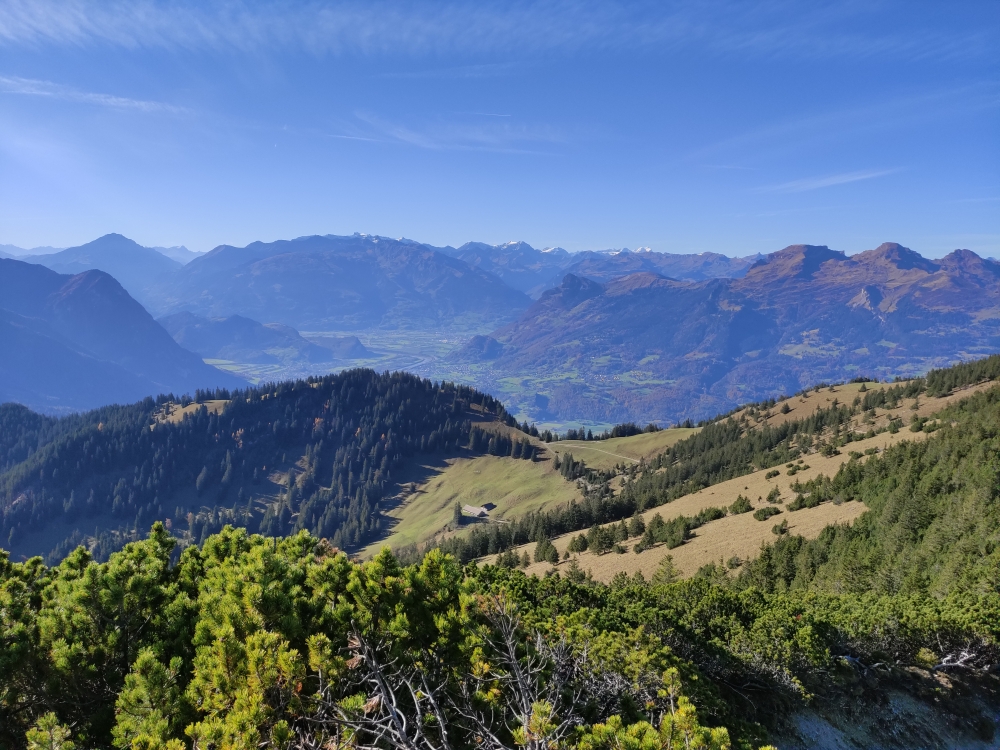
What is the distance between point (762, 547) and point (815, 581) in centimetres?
1177

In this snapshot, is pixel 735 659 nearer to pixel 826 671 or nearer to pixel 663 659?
pixel 826 671

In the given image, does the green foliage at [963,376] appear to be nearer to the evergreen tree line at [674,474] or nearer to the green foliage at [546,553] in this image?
the evergreen tree line at [674,474]

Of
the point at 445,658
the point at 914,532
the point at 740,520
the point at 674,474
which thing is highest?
the point at 445,658

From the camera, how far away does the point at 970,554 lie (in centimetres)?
3753

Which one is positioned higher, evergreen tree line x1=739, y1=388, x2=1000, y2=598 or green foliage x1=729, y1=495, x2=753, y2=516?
evergreen tree line x1=739, y1=388, x2=1000, y2=598

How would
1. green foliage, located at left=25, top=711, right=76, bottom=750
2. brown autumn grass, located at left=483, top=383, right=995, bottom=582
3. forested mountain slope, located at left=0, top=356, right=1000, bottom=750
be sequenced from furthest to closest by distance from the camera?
brown autumn grass, located at left=483, top=383, right=995, bottom=582 < forested mountain slope, located at left=0, top=356, right=1000, bottom=750 < green foliage, located at left=25, top=711, right=76, bottom=750

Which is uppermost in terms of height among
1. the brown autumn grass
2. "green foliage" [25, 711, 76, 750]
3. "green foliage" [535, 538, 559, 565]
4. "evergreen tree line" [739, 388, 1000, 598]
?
"green foliage" [25, 711, 76, 750]

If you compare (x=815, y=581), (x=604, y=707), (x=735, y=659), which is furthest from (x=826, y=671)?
(x=815, y=581)

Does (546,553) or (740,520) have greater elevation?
(740,520)

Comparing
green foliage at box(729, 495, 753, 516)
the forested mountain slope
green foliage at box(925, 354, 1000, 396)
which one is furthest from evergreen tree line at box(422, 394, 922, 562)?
the forested mountain slope

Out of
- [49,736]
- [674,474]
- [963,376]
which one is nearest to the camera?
[49,736]

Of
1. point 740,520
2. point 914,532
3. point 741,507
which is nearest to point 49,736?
point 914,532

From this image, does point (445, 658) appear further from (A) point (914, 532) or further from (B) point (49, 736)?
(A) point (914, 532)

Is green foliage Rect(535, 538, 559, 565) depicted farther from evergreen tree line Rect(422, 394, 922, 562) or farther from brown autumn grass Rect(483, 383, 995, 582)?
evergreen tree line Rect(422, 394, 922, 562)
